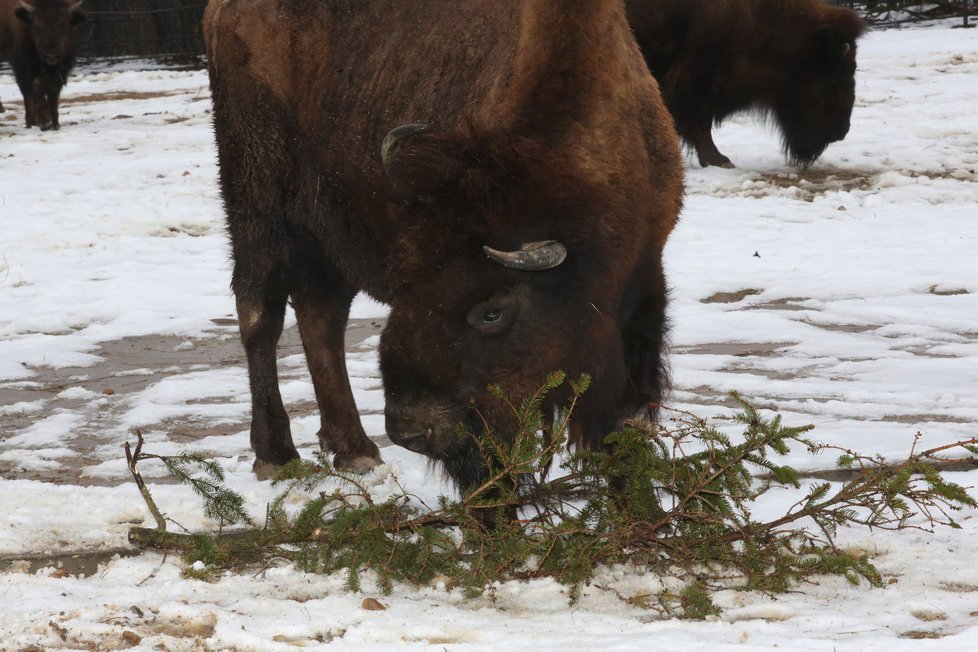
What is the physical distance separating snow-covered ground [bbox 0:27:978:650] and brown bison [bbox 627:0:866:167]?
553mm

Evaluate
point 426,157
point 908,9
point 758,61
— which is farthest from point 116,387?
point 908,9

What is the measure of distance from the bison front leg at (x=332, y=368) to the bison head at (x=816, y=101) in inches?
287

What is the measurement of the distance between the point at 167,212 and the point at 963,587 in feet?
27.8

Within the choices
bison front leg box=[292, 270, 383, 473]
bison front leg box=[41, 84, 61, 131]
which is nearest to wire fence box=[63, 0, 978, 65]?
bison front leg box=[41, 84, 61, 131]

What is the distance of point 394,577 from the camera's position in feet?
11.4

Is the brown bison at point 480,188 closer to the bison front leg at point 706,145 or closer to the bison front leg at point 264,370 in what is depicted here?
the bison front leg at point 264,370

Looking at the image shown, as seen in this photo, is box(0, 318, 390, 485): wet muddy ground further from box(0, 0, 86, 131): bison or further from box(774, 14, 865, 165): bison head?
box(0, 0, 86, 131): bison

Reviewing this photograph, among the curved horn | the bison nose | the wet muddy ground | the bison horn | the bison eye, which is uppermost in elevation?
the curved horn

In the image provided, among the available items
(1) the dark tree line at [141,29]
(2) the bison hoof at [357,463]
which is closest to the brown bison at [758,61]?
(2) the bison hoof at [357,463]

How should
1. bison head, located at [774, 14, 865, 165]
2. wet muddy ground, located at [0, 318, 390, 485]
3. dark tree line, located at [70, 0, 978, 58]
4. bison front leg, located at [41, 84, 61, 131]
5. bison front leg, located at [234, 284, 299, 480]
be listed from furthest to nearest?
dark tree line, located at [70, 0, 978, 58]
bison front leg, located at [41, 84, 61, 131]
bison head, located at [774, 14, 865, 165]
wet muddy ground, located at [0, 318, 390, 485]
bison front leg, located at [234, 284, 299, 480]

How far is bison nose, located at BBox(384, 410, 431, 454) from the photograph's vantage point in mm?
3561

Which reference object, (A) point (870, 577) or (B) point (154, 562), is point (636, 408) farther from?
(B) point (154, 562)

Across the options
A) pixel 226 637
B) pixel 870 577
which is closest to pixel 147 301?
pixel 226 637

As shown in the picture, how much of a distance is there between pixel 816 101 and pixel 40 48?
420 inches
